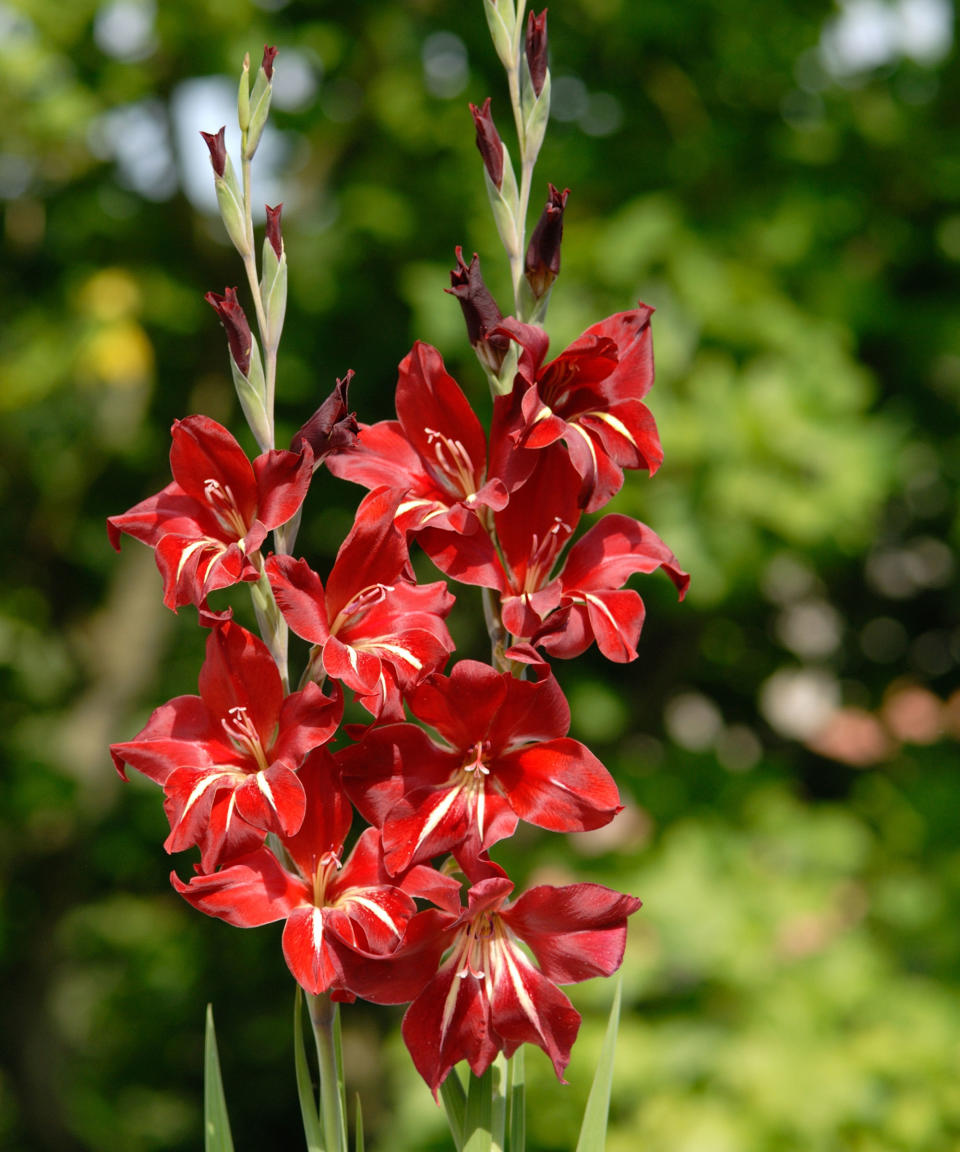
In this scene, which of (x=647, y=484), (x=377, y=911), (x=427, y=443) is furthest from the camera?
(x=647, y=484)

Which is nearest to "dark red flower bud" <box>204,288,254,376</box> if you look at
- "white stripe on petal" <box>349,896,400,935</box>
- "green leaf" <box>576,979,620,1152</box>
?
"white stripe on petal" <box>349,896,400,935</box>

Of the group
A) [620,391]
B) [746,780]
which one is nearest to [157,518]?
[620,391]

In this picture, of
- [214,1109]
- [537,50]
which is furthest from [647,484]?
[214,1109]

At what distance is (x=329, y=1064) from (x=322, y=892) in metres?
0.11

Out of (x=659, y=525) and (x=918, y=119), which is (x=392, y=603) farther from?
(x=918, y=119)

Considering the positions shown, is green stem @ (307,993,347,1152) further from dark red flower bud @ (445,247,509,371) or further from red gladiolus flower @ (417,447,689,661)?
dark red flower bud @ (445,247,509,371)

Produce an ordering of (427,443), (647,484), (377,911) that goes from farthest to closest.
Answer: (647,484)
(427,443)
(377,911)

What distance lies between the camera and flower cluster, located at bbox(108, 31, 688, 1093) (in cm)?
73

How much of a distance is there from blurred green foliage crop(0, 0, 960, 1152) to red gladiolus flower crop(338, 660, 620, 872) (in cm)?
228

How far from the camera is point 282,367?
400 cm

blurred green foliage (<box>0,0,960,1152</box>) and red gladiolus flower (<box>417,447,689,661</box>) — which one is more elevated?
red gladiolus flower (<box>417,447,689,661</box>)

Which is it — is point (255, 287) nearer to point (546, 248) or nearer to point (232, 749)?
point (546, 248)

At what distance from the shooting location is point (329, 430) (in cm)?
77

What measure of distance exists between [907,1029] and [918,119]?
8.37 ft
